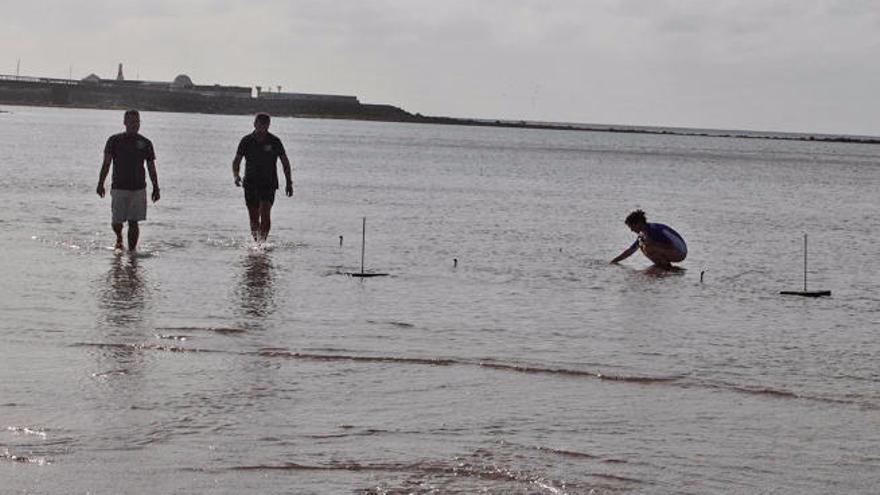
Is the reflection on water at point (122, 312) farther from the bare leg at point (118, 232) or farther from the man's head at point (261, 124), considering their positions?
the man's head at point (261, 124)

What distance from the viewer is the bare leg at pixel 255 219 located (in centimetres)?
1747

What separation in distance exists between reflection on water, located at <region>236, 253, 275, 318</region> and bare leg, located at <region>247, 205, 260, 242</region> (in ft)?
1.60

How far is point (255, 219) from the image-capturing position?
1784 centimetres

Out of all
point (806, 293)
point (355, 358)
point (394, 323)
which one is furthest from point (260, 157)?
point (355, 358)

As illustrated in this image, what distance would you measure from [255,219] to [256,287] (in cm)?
410

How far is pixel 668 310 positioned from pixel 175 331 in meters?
5.25

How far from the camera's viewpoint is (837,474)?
22.2ft

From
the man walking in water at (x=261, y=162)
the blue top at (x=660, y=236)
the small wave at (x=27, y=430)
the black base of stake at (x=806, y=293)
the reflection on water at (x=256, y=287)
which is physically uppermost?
the man walking in water at (x=261, y=162)

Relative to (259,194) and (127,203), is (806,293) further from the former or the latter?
(127,203)

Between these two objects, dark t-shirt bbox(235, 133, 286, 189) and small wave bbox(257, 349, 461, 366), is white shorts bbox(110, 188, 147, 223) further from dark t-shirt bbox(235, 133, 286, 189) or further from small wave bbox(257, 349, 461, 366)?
small wave bbox(257, 349, 461, 366)

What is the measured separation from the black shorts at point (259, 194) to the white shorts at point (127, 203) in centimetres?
150

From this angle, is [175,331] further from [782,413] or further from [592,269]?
[592,269]

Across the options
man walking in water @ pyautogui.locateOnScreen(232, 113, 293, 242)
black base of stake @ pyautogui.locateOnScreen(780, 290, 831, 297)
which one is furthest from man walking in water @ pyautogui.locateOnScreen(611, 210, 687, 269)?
man walking in water @ pyautogui.locateOnScreen(232, 113, 293, 242)

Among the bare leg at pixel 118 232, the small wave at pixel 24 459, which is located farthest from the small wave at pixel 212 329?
the bare leg at pixel 118 232
